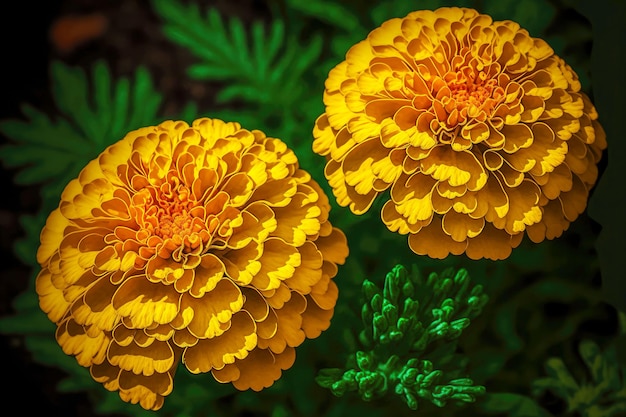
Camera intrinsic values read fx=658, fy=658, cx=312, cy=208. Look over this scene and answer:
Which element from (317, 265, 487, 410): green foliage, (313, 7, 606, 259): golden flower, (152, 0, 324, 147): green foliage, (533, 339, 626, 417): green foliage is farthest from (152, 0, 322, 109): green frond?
(533, 339, 626, 417): green foliage

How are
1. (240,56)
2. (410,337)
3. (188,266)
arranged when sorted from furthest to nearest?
(240,56) < (410,337) < (188,266)

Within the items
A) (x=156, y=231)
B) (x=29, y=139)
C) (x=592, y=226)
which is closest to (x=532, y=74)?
(x=592, y=226)

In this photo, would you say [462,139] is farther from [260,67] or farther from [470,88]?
[260,67]

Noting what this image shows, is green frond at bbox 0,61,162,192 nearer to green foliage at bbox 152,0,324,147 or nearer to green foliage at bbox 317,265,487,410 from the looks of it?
green foliage at bbox 152,0,324,147

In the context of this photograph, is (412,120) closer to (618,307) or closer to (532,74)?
(532,74)

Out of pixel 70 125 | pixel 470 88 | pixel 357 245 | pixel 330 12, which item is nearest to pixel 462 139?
pixel 470 88

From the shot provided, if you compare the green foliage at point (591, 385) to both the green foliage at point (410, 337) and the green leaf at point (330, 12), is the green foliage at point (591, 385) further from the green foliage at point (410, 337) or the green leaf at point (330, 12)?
the green leaf at point (330, 12)
